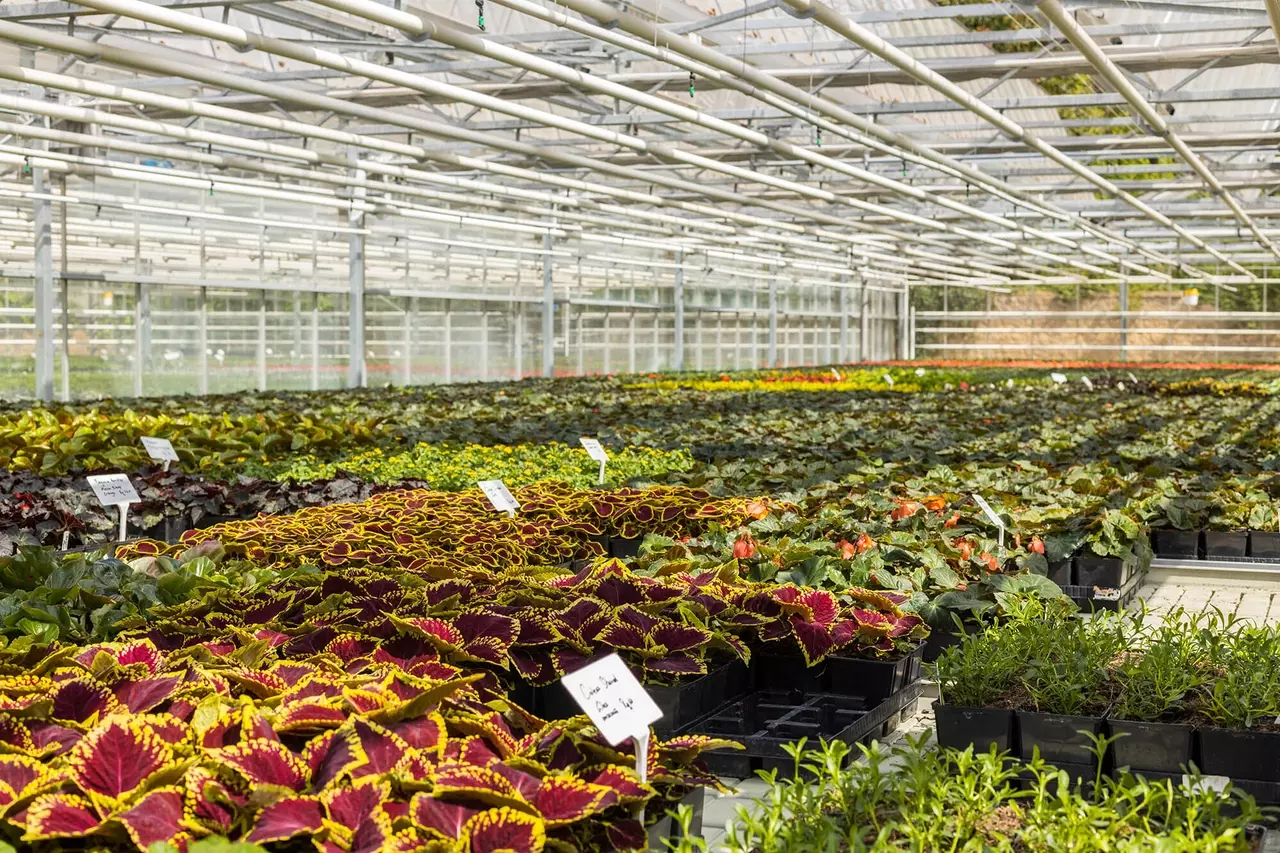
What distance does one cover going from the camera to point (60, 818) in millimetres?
2211

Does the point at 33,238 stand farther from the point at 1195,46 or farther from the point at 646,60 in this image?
the point at 1195,46

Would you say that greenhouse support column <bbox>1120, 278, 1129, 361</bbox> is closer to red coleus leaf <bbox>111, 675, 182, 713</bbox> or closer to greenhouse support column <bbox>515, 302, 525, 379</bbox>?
greenhouse support column <bbox>515, 302, 525, 379</bbox>

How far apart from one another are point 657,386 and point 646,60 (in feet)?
29.1

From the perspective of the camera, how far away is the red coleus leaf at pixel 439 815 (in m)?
2.23

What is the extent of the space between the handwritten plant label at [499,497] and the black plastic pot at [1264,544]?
3841 mm

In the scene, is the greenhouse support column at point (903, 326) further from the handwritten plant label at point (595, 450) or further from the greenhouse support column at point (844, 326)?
the handwritten plant label at point (595, 450)

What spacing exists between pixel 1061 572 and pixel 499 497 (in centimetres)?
254

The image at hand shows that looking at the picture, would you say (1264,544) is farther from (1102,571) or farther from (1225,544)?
(1102,571)

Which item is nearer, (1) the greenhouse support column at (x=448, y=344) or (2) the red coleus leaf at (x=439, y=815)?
(2) the red coleus leaf at (x=439, y=815)

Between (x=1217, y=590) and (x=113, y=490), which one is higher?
(x=113, y=490)

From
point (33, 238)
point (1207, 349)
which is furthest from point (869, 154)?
point (1207, 349)

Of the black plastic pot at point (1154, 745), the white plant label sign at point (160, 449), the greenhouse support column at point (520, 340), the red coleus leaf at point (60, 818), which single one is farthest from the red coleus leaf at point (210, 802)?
the greenhouse support column at point (520, 340)

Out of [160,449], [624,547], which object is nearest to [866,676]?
[624,547]

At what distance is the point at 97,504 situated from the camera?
6473 mm
